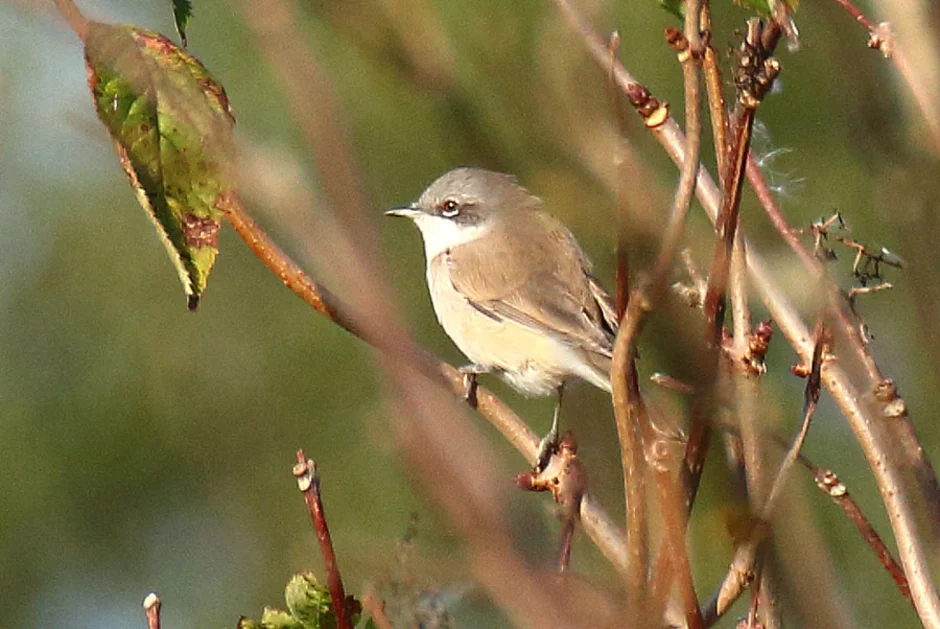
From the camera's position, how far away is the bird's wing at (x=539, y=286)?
15.3 ft

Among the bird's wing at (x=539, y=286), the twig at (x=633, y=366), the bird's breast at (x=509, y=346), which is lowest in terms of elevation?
the bird's breast at (x=509, y=346)

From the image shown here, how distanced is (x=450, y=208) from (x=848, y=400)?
3589 millimetres

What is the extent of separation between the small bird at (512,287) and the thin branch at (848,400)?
184cm

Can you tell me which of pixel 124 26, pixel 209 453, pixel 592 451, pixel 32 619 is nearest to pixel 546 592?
pixel 592 451

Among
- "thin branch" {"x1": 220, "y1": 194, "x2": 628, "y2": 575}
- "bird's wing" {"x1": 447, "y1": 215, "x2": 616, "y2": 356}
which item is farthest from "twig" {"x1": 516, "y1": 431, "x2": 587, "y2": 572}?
"bird's wing" {"x1": 447, "y1": 215, "x2": 616, "y2": 356}

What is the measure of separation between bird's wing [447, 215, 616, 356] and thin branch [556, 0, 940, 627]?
2.01 meters

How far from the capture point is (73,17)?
168 cm

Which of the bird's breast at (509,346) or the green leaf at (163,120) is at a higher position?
the green leaf at (163,120)

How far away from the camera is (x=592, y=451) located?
1.79 metres

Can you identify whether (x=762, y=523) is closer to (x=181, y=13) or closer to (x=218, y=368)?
(x=181, y=13)

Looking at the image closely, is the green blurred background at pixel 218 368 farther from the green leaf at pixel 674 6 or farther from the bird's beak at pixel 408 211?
the green leaf at pixel 674 6

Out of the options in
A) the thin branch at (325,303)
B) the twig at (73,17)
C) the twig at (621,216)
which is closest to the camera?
the twig at (621,216)

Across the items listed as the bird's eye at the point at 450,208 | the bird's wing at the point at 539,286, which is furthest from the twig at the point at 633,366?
the bird's eye at the point at 450,208

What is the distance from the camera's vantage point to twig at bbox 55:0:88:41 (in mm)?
1648
